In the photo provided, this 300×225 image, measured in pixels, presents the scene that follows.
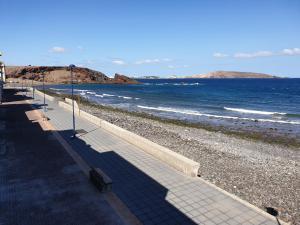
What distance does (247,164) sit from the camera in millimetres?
14414

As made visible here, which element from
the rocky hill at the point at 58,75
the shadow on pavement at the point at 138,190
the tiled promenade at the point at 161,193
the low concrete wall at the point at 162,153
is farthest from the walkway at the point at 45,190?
the rocky hill at the point at 58,75

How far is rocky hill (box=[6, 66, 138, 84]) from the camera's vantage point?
417 ft

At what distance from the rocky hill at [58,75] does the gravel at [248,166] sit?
113242 millimetres

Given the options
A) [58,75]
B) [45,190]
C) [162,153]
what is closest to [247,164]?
[162,153]

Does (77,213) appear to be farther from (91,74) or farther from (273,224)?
(91,74)

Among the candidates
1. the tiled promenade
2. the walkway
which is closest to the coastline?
the tiled promenade

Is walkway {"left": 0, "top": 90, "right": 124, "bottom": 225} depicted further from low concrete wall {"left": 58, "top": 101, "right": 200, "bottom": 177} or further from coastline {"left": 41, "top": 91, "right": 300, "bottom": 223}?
coastline {"left": 41, "top": 91, "right": 300, "bottom": 223}

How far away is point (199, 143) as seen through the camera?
18.7m

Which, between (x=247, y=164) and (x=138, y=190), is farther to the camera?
(x=247, y=164)

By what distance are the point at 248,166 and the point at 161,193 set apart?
6.71 meters

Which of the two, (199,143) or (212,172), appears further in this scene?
(199,143)

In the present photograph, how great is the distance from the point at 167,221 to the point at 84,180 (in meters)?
3.66

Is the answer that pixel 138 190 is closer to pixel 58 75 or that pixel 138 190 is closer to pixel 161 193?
pixel 161 193

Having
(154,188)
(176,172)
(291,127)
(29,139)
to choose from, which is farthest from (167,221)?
(291,127)
